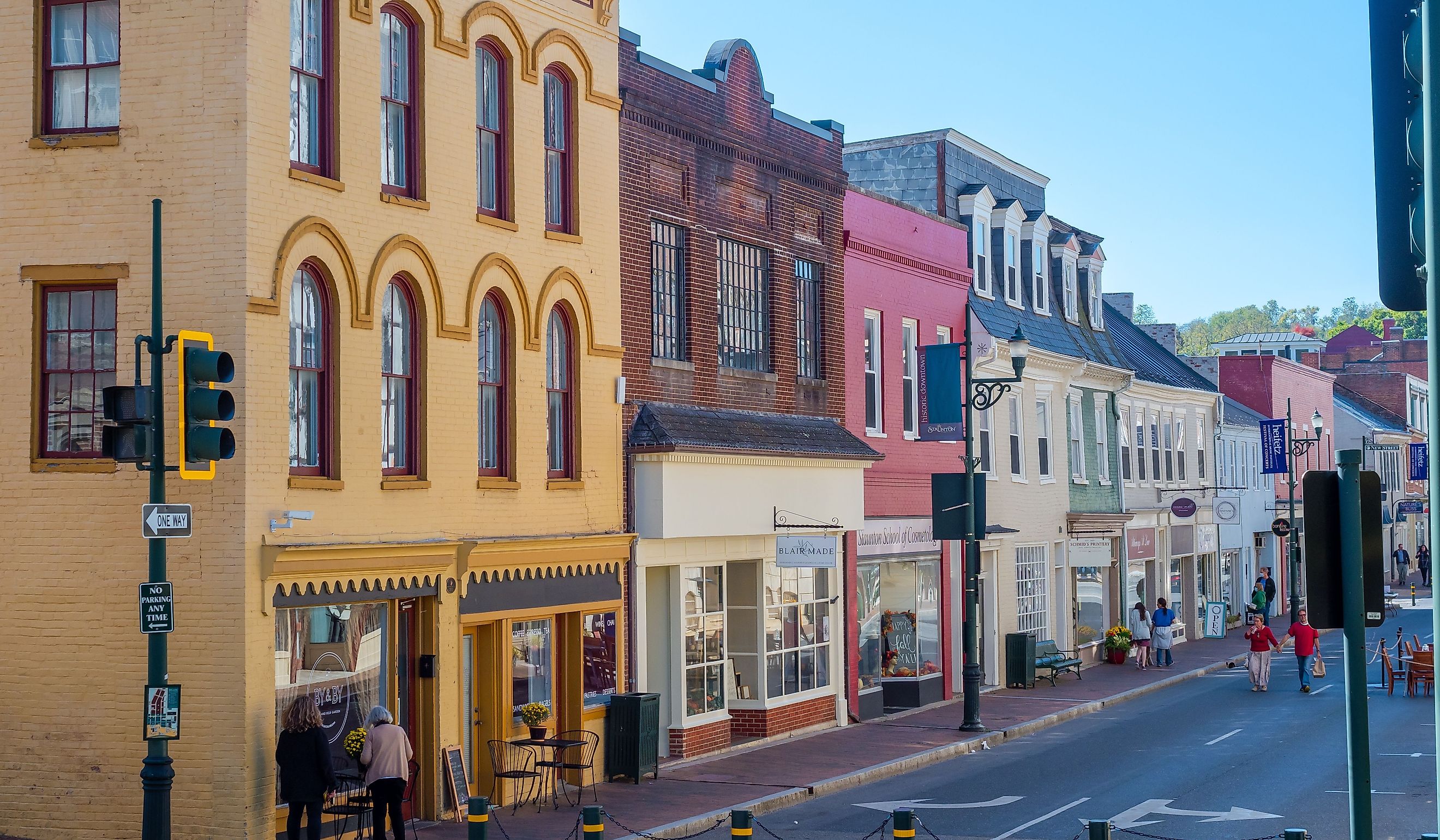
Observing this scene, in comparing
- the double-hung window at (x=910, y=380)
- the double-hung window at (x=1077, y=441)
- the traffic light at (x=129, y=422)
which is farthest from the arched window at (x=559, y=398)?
the double-hung window at (x=1077, y=441)

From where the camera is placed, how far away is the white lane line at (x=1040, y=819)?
16.5 metres

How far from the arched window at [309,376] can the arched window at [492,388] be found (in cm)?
264

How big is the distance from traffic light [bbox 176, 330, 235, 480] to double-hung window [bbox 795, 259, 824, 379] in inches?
548

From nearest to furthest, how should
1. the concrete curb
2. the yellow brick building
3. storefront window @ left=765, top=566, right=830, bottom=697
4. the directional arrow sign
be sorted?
the yellow brick building, the concrete curb, the directional arrow sign, storefront window @ left=765, top=566, right=830, bottom=697

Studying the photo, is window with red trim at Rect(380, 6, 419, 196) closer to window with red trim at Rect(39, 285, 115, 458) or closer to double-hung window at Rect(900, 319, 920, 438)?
window with red trim at Rect(39, 285, 115, 458)

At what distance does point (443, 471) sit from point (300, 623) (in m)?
2.73

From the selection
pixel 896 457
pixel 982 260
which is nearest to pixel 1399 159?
pixel 896 457

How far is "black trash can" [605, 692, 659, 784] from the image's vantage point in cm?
1989

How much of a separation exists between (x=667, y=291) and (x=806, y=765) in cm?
673

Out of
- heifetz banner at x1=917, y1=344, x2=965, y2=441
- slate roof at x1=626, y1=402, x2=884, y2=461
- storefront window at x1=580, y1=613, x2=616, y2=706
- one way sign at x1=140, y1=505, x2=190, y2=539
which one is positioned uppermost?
heifetz banner at x1=917, y1=344, x2=965, y2=441

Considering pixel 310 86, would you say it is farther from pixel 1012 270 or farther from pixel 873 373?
pixel 1012 270

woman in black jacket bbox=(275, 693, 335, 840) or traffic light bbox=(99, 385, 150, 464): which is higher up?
traffic light bbox=(99, 385, 150, 464)

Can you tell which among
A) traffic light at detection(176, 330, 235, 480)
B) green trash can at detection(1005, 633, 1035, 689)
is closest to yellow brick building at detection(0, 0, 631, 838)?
traffic light at detection(176, 330, 235, 480)

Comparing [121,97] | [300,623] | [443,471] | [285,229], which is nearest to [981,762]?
[443,471]
